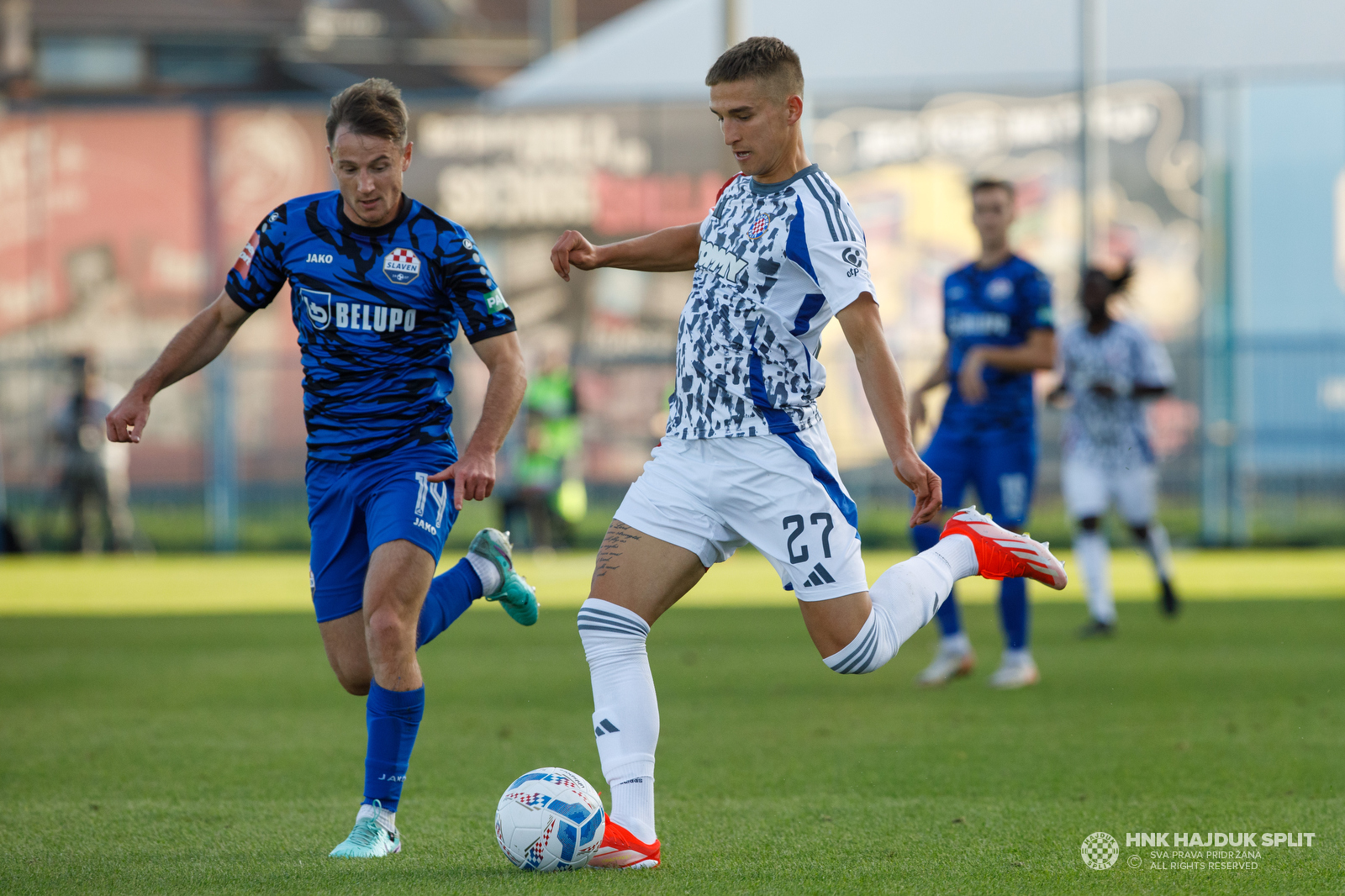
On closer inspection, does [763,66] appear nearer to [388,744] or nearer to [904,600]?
[904,600]

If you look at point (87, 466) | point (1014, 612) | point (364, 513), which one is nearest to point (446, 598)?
point (364, 513)

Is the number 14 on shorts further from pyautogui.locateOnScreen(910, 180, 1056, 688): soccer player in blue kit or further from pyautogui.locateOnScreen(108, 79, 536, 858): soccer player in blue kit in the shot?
pyautogui.locateOnScreen(910, 180, 1056, 688): soccer player in blue kit

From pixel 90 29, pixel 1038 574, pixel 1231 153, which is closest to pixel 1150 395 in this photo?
pixel 1038 574

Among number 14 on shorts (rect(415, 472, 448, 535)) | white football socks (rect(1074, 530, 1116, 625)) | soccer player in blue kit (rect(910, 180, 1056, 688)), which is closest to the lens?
number 14 on shorts (rect(415, 472, 448, 535))

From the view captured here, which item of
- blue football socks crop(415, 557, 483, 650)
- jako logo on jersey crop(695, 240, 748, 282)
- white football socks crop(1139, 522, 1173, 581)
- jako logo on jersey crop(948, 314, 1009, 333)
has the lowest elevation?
white football socks crop(1139, 522, 1173, 581)

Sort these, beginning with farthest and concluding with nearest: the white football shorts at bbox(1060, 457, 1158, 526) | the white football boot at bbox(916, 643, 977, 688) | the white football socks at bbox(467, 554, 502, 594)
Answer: the white football shorts at bbox(1060, 457, 1158, 526)
the white football boot at bbox(916, 643, 977, 688)
the white football socks at bbox(467, 554, 502, 594)

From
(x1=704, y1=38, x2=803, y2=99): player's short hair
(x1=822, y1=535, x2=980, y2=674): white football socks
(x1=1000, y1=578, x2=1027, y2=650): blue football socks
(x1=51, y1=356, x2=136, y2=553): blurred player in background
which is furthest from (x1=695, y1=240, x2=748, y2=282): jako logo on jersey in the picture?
(x1=51, y1=356, x2=136, y2=553): blurred player in background

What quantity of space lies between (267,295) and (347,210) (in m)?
0.42

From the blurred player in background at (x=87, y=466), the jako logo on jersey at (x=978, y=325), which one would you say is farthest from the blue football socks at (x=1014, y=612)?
the blurred player in background at (x=87, y=466)

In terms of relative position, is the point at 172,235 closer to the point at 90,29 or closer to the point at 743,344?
the point at 90,29

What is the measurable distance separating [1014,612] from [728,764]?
101 inches

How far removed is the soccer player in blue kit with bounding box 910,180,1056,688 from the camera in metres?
7.80

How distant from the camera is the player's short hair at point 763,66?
4125 mm

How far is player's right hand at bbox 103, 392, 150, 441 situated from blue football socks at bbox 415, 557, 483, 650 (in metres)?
1.09
